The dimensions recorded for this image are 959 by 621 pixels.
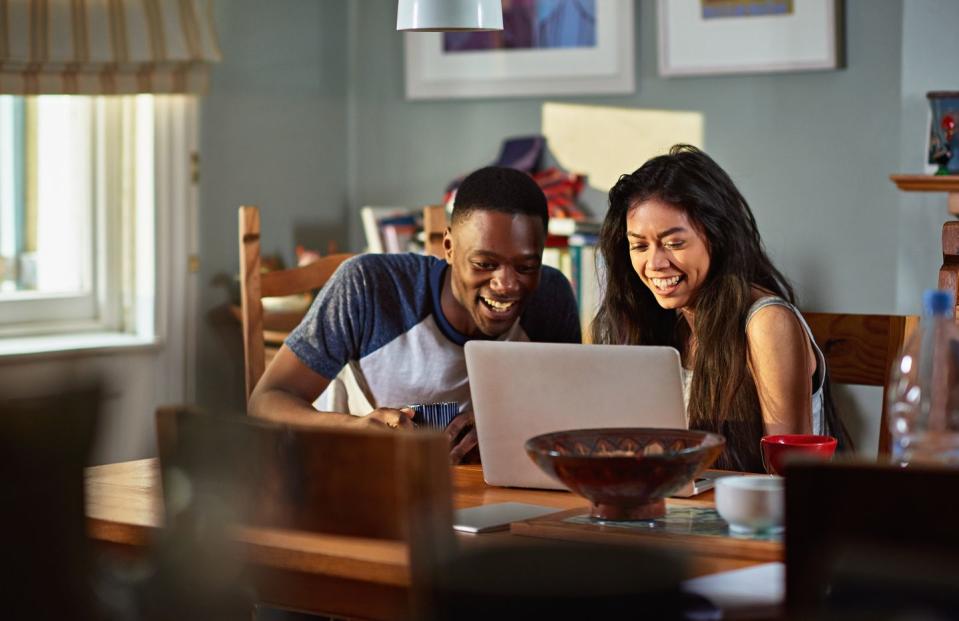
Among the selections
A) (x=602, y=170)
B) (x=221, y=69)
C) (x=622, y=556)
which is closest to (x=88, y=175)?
(x=221, y=69)

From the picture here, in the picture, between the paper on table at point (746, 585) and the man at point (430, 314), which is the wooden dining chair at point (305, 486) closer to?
the paper on table at point (746, 585)

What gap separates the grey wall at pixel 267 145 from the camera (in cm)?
374

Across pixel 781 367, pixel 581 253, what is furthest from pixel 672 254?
pixel 581 253

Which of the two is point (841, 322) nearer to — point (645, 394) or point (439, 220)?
point (645, 394)

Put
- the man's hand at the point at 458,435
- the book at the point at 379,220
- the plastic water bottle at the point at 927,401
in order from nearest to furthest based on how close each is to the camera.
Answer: the plastic water bottle at the point at 927,401 < the man's hand at the point at 458,435 < the book at the point at 379,220

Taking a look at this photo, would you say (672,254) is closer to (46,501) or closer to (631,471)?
(631,471)

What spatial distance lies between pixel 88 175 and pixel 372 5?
3.65 ft

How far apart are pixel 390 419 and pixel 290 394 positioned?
401mm

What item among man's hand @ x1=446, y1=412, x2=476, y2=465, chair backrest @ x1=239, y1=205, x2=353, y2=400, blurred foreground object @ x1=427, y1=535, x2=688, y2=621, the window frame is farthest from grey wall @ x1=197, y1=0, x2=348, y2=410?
blurred foreground object @ x1=427, y1=535, x2=688, y2=621

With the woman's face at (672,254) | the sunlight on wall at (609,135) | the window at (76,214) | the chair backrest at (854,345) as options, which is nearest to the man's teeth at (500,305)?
the woman's face at (672,254)

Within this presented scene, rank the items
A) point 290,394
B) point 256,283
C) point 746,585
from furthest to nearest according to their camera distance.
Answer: point 256,283 < point 290,394 < point 746,585

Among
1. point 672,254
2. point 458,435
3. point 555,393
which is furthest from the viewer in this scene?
point 672,254

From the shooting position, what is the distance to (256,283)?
A: 2.67 metres

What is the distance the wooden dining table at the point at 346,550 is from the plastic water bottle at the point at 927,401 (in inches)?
9.7
